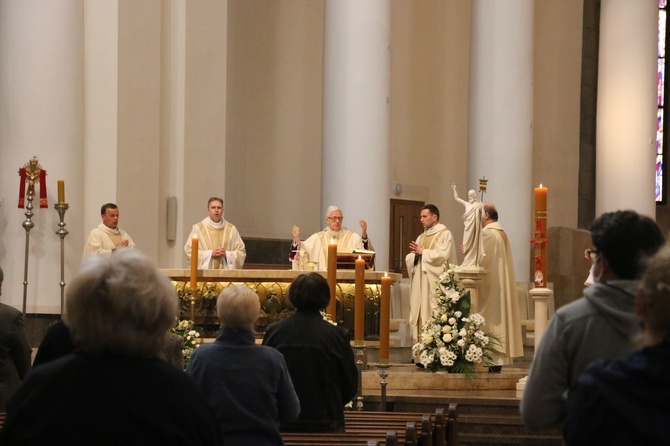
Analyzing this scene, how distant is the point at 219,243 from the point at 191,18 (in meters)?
3.63

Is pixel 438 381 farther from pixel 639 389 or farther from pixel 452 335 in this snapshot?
pixel 639 389

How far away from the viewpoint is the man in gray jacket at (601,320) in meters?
3.26

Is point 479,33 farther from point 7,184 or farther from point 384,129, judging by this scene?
point 7,184

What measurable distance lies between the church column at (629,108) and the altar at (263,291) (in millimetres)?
8226

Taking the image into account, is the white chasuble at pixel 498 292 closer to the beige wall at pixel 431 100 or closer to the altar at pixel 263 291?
the altar at pixel 263 291

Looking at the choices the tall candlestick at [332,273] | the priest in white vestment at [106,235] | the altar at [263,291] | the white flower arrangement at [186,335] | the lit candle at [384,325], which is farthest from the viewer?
the priest in white vestment at [106,235]

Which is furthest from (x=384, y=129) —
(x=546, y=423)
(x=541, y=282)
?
(x=546, y=423)

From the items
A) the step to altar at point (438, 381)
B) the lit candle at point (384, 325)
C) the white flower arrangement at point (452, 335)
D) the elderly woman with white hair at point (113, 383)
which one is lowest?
the step to altar at point (438, 381)

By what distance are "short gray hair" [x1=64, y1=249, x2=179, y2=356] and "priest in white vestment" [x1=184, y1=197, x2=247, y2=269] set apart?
977 cm

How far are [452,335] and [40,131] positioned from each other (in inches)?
206

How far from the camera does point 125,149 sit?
13844mm

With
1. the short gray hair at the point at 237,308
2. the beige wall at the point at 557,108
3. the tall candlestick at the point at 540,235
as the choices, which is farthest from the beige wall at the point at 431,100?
the short gray hair at the point at 237,308

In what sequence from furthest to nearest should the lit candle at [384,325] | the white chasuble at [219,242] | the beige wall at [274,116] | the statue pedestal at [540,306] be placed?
1. the beige wall at [274,116]
2. the white chasuble at [219,242]
3. the statue pedestal at [540,306]
4. the lit candle at [384,325]

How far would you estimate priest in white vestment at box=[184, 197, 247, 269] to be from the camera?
12484mm
